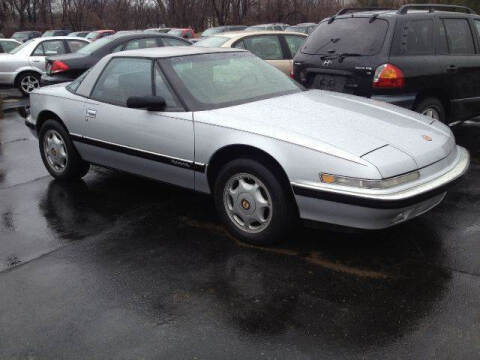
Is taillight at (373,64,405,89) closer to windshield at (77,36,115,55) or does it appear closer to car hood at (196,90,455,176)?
car hood at (196,90,455,176)

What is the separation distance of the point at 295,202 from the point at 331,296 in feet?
2.54

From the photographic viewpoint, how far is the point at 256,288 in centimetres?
348

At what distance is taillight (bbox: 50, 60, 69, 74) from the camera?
9.99 meters

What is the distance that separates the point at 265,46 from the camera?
368 inches

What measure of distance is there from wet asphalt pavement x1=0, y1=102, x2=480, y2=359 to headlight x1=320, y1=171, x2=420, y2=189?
0.60 m

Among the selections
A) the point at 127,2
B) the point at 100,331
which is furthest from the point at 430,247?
the point at 127,2

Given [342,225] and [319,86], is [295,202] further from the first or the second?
[319,86]

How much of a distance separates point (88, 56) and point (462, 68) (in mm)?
6613

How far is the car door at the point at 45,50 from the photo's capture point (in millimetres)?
13156

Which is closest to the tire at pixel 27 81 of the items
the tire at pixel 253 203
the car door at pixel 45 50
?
the car door at pixel 45 50

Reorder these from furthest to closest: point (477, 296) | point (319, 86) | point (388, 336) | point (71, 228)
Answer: point (319, 86)
point (71, 228)
point (477, 296)
point (388, 336)

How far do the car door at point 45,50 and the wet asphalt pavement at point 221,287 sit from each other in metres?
9.01

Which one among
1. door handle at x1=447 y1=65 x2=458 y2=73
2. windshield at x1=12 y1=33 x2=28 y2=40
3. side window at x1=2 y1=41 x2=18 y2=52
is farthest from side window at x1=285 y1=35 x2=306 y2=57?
windshield at x1=12 y1=33 x2=28 y2=40

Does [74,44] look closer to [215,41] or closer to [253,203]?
[215,41]
